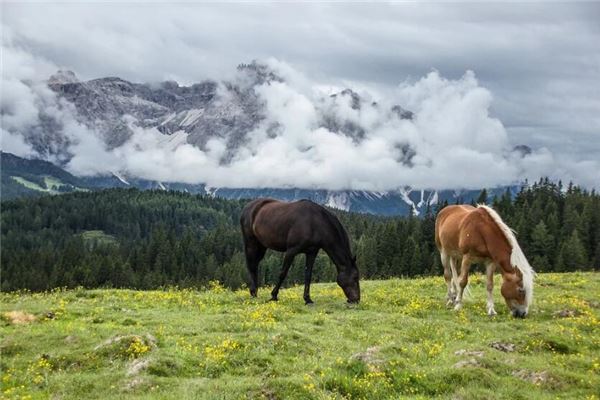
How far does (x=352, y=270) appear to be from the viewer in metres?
23.3

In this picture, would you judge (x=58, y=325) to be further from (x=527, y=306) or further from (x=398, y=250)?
(x=398, y=250)

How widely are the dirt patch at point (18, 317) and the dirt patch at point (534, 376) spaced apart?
1530 centimetres

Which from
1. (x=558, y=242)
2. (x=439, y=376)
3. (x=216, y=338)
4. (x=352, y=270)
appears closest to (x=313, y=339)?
(x=216, y=338)

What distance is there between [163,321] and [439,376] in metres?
9.89

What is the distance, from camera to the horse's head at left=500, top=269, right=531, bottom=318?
66.2ft

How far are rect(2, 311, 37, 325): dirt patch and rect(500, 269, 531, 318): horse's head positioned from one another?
55.4 ft

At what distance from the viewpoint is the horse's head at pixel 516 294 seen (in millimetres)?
20188

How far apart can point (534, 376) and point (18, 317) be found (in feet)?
53.0

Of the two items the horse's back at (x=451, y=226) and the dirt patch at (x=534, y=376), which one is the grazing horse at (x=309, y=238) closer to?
the horse's back at (x=451, y=226)

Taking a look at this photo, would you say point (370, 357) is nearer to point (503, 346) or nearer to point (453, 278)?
point (503, 346)

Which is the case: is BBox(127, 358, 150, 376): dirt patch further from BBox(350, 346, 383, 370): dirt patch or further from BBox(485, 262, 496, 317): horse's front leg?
BBox(485, 262, 496, 317): horse's front leg

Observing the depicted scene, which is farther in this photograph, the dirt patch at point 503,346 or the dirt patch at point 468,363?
the dirt patch at point 503,346

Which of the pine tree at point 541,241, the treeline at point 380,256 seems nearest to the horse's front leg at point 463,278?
the treeline at point 380,256

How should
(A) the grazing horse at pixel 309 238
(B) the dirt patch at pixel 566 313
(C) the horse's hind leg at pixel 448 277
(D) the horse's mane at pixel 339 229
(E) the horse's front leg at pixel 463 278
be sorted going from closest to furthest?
(B) the dirt patch at pixel 566 313
(E) the horse's front leg at pixel 463 278
(A) the grazing horse at pixel 309 238
(D) the horse's mane at pixel 339 229
(C) the horse's hind leg at pixel 448 277
